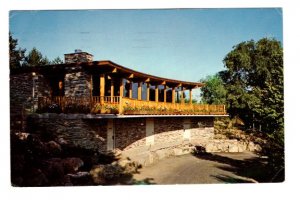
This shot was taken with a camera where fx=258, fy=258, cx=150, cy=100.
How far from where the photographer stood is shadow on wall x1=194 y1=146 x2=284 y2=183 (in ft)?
29.9

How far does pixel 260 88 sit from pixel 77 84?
1297cm

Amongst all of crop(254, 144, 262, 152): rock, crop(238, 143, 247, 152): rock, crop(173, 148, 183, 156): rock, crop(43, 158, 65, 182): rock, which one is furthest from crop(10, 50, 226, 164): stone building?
crop(254, 144, 262, 152): rock

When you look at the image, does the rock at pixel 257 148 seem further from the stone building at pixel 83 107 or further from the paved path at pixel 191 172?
the stone building at pixel 83 107

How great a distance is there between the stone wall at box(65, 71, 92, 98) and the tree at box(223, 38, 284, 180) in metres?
7.54

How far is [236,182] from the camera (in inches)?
364

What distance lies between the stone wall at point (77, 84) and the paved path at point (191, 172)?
449 centimetres

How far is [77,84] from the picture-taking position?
1200 centimetres

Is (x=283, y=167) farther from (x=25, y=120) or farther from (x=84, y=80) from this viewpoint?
(x=25, y=120)
